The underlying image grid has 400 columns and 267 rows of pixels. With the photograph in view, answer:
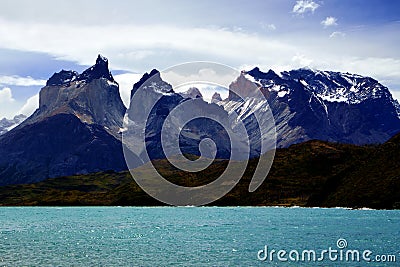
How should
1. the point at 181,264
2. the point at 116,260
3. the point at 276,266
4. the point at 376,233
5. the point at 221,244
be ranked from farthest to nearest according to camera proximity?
the point at 376,233 → the point at 221,244 → the point at 116,260 → the point at 181,264 → the point at 276,266

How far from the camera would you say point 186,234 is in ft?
424

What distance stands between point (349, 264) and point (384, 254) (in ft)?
42.0

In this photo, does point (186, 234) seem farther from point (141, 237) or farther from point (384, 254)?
point (384, 254)

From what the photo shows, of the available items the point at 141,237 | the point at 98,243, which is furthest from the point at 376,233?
the point at 98,243

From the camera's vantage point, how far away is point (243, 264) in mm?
73688

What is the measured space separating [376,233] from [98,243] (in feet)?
Result: 199

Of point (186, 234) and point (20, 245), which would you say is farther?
point (186, 234)

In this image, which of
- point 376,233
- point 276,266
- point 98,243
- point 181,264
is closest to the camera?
point 276,266

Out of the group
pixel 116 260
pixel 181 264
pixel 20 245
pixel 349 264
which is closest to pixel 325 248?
pixel 349 264

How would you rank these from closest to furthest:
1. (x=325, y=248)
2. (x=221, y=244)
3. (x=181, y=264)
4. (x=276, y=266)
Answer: (x=276, y=266)
(x=181, y=264)
(x=325, y=248)
(x=221, y=244)

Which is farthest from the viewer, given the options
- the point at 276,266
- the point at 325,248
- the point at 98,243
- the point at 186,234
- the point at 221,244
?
the point at 186,234

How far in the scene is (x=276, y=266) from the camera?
234 feet

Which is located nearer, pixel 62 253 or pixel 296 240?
pixel 62 253

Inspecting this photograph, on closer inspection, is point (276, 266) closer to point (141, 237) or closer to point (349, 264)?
point (349, 264)
